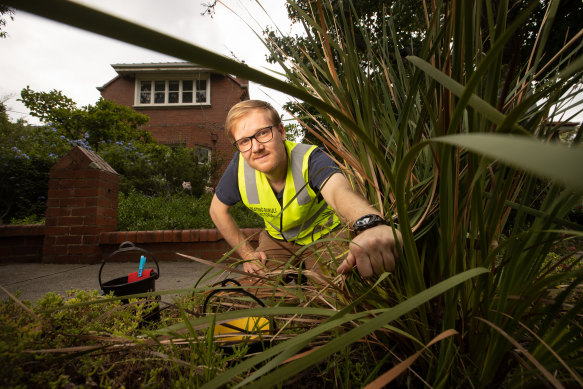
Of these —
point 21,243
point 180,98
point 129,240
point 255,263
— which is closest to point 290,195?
point 255,263

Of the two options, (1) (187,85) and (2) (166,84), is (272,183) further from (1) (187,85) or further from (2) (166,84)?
(2) (166,84)

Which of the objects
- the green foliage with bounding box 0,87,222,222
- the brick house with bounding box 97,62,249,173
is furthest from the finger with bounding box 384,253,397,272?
the brick house with bounding box 97,62,249,173

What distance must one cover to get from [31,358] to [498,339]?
864mm

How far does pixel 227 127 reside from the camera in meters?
2.21

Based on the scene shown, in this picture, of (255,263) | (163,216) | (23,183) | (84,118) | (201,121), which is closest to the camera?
(255,263)

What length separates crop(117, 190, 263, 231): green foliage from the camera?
4.77 m

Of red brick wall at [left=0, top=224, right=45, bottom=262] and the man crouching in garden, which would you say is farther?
red brick wall at [left=0, top=224, right=45, bottom=262]

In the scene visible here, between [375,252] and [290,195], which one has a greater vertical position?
[290,195]

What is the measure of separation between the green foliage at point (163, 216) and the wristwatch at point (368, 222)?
461cm

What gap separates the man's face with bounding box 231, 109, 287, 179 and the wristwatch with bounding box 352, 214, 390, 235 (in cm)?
125

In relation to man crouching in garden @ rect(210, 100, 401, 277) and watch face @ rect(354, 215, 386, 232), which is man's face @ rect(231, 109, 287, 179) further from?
watch face @ rect(354, 215, 386, 232)

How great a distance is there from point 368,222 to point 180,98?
16.3m

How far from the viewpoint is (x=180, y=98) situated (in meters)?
15.1

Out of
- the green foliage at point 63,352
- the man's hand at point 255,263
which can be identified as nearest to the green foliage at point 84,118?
the man's hand at point 255,263
